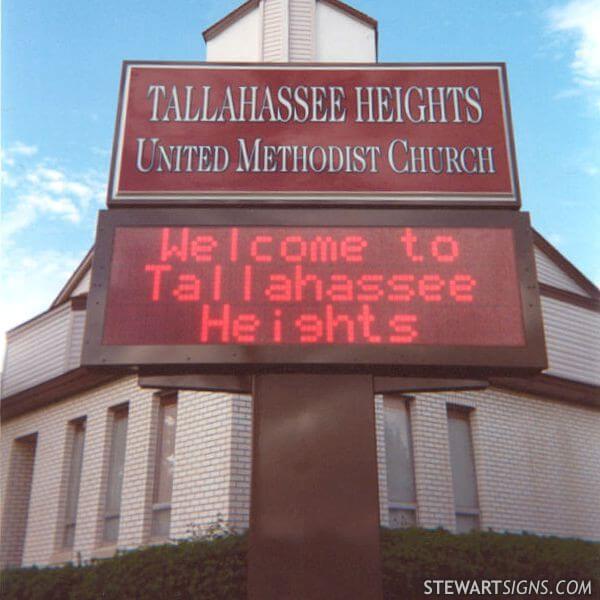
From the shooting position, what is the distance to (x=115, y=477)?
10891mm

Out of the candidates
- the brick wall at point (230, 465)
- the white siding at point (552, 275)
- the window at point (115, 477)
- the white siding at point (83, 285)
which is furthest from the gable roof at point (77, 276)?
the white siding at point (552, 275)

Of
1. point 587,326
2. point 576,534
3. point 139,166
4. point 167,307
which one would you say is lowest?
point 576,534

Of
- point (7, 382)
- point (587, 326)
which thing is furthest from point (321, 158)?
point (7, 382)

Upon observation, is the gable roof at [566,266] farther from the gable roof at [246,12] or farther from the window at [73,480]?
the window at [73,480]

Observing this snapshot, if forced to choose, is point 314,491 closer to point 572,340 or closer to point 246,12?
point 572,340

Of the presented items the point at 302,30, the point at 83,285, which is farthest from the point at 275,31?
the point at 83,285

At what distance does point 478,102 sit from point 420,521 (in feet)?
21.4

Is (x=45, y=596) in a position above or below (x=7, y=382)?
below

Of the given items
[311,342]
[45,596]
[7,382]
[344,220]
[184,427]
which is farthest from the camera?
[7,382]

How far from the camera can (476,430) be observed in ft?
36.2

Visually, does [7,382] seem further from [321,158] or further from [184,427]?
[321,158]

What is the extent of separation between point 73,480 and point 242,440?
4688mm

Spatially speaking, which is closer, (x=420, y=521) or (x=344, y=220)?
(x=344, y=220)

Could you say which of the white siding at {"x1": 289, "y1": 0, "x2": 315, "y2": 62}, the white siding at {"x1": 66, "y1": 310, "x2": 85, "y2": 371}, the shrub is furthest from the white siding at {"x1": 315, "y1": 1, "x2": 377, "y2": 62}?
the shrub
